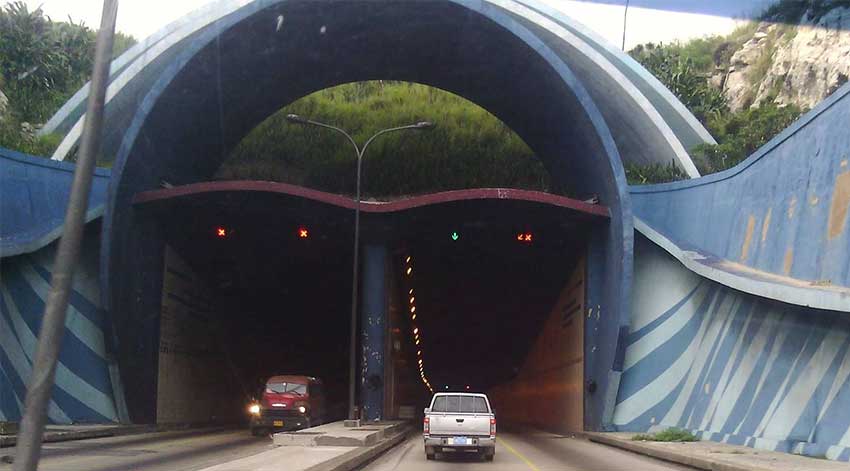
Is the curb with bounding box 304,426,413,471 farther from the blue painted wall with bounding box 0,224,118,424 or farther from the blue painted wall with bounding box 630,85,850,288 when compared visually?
the blue painted wall with bounding box 0,224,118,424

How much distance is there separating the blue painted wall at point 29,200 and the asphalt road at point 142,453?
288 inches

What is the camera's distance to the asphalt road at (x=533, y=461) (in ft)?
64.4

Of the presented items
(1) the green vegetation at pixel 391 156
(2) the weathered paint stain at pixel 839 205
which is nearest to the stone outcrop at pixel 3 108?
(1) the green vegetation at pixel 391 156

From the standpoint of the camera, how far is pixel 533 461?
2172 centimetres

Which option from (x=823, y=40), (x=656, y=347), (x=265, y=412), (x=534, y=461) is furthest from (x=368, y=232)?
(x=823, y=40)

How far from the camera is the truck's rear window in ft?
74.9

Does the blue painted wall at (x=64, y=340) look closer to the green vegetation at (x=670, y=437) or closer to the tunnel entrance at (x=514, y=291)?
the tunnel entrance at (x=514, y=291)

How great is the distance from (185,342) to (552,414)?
19107 mm

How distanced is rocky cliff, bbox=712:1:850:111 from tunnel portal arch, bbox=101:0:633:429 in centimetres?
2276

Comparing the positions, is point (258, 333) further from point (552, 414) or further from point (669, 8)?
point (669, 8)

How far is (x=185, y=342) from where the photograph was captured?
40344mm

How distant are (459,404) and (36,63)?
51030mm

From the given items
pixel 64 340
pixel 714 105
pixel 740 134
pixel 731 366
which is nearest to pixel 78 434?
pixel 64 340

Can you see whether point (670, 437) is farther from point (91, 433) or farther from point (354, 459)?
point (91, 433)
